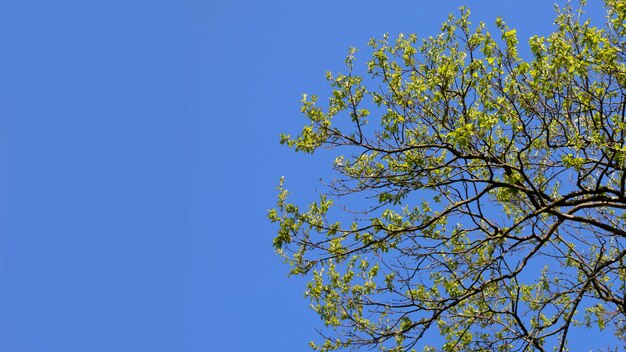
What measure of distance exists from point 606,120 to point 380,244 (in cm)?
491

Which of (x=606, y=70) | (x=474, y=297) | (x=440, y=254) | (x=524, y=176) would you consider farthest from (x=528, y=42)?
(x=474, y=297)

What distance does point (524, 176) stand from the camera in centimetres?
1482

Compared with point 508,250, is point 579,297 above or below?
below

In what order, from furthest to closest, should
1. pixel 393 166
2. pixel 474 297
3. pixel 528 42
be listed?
pixel 474 297 → pixel 393 166 → pixel 528 42

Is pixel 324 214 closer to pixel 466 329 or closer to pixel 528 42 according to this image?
pixel 466 329

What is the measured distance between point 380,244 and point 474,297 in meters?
2.82

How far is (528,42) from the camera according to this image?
46.4 feet

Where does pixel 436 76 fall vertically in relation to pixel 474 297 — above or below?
above

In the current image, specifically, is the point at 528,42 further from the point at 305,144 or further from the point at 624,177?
the point at 305,144

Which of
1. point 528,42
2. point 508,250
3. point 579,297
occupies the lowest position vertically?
point 579,297

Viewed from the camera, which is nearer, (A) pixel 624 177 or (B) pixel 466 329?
A: (A) pixel 624 177

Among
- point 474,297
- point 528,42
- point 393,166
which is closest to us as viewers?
point 528,42

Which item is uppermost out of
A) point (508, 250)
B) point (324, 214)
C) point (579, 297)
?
point (324, 214)

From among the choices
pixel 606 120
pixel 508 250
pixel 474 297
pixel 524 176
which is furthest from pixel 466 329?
pixel 606 120
